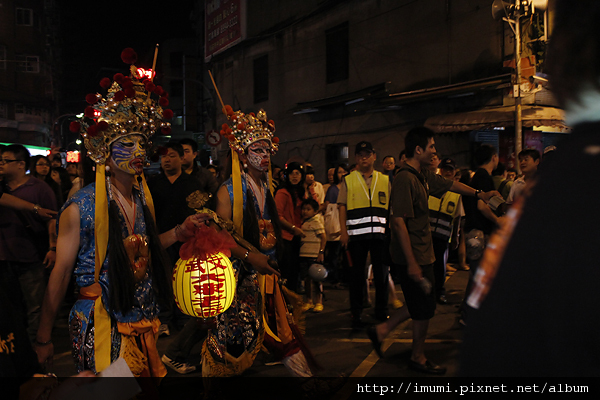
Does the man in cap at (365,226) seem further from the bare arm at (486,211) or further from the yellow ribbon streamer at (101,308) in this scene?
the yellow ribbon streamer at (101,308)

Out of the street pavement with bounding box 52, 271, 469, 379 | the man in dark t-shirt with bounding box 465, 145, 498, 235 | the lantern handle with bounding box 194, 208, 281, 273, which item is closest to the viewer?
the lantern handle with bounding box 194, 208, 281, 273

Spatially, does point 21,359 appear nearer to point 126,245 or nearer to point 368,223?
point 126,245

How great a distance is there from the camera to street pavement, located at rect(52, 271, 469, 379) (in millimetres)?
4664

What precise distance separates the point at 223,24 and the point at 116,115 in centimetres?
2286

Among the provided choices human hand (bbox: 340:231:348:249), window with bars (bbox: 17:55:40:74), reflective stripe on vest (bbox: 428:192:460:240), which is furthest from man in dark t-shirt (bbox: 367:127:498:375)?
window with bars (bbox: 17:55:40:74)

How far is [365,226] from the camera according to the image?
6145 millimetres

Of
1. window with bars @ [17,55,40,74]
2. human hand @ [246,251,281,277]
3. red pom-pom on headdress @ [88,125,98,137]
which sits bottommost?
human hand @ [246,251,281,277]

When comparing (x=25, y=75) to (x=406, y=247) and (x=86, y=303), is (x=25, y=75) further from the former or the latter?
(x=86, y=303)

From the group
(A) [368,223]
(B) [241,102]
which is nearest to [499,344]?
(A) [368,223]

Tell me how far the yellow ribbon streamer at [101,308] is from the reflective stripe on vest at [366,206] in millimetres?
3866

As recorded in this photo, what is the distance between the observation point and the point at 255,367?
486cm

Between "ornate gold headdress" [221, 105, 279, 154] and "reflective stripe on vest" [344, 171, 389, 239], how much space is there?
2.22 m

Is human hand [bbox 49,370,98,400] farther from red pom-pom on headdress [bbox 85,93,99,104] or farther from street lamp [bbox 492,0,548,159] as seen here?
street lamp [bbox 492,0,548,159]

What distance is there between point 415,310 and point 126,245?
8.94 feet
